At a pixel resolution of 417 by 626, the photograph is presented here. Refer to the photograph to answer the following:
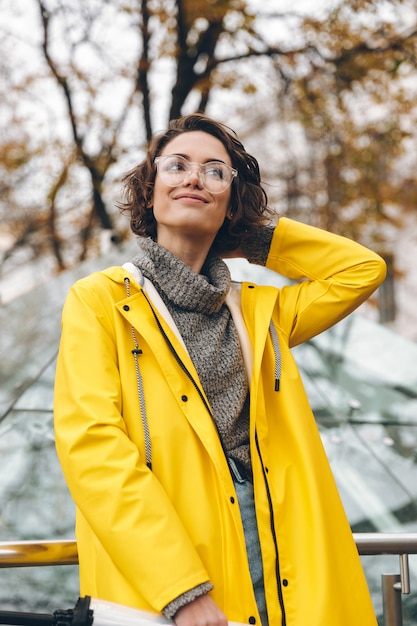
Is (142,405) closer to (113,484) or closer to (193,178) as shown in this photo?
(113,484)

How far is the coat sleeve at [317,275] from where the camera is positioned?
2.24 m

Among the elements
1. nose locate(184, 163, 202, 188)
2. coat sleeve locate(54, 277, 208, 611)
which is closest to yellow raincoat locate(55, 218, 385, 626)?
coat sleeve locate(54, 277, 208, 611)

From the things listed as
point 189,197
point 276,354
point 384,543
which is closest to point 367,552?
point 384,543

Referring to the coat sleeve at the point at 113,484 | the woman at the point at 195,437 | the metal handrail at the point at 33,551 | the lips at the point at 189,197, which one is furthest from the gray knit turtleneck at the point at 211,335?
the metal handrail at the point at 33,551

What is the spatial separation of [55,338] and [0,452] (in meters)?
1.20

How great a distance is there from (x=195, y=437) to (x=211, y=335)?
0.31m

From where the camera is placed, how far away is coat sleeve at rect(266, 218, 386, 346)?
2.24 metres

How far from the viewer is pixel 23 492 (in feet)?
13.3

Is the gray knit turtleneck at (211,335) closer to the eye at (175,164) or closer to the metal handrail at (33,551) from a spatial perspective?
the eye at (175,164)

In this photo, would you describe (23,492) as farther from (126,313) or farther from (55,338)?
(126,313)

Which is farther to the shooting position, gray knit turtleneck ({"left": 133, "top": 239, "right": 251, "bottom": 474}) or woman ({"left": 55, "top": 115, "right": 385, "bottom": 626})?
gray knit turtleneck ({"left": 133, "top": 239, "right": 251, "bottom": 474})

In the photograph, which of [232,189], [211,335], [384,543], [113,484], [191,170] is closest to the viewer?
[113,484]

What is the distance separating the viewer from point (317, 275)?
2.35 meters

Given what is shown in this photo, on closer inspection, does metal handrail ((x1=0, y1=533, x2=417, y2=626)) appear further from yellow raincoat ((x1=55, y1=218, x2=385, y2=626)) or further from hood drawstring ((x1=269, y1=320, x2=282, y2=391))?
hood drawstring ((x1=269, y1=320, x2=282, y2=391))
